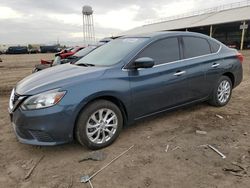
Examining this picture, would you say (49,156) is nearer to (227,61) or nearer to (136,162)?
(136,162)

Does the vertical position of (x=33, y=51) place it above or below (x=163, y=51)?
above

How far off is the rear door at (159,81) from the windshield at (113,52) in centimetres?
26

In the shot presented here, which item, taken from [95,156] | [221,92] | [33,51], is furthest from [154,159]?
[33,51]

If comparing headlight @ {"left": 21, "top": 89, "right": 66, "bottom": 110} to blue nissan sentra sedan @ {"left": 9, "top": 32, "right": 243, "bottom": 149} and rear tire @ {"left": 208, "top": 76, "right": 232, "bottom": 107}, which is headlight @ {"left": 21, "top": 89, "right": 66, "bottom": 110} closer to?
blue nissan sentra sedan @ {"left": 9, "top": 32, "right": 243, "bottom": 149}

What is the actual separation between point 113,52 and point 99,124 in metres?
1.39

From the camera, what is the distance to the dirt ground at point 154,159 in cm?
305

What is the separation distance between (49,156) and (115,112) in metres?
1.12

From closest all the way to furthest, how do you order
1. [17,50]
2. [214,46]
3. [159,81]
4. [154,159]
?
[154,159] → [159,81] → [214,46] → [17,50]

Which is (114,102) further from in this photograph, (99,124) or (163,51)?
(163,51)

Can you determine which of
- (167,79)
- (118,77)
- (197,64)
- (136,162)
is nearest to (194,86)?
(197,64)

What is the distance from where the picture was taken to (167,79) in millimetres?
4441

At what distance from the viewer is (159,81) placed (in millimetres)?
4328

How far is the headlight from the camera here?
11.2ft

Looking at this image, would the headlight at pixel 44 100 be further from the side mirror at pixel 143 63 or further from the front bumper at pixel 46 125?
the side mirror at pixel 143 63
